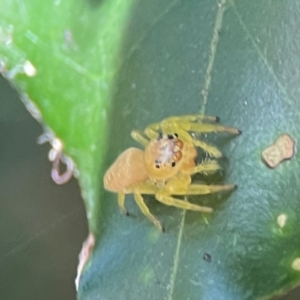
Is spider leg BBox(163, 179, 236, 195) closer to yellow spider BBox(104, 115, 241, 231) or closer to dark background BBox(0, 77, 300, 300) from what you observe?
yellow spider BBox(104, 115, 241, 231)

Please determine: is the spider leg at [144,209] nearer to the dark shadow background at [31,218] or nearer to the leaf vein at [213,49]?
the leaf vein at [213,49]

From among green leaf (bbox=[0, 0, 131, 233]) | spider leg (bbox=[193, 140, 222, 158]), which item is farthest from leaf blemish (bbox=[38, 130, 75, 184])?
spider leg (bbox=[193, 140, 222, 158])

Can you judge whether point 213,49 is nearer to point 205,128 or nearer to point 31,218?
point 205,128

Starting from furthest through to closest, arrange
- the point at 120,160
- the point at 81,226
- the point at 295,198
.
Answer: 1. the point at 81,226
2. the point at 120,160
3. the point at 295,198

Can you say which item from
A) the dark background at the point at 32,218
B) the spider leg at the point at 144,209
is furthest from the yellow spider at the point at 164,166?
the dark background at the point at 32,218

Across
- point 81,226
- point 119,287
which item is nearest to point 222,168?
point 119,287

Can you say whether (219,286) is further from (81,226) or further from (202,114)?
(81,226)

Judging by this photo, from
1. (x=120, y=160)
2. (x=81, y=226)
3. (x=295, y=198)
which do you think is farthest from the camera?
(x=81, y=226)
